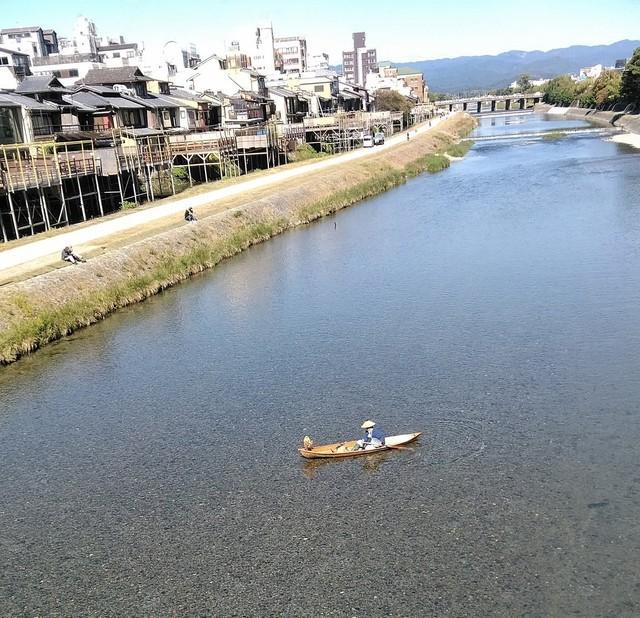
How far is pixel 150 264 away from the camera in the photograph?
33031 millimetres

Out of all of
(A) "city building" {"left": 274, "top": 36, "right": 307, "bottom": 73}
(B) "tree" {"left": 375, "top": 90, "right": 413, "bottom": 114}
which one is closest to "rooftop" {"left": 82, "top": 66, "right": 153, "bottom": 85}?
(B) "tree" {"left": 375, "top": 90, "right": 413, "bottom": 114}

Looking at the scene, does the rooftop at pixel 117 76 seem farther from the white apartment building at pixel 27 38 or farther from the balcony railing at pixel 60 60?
the white apartment building at pixel 27 38

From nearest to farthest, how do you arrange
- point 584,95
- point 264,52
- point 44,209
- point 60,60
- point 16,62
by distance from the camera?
point 44,209 < point 16,62 < point 60,60 < point 264,52 < point 584,95

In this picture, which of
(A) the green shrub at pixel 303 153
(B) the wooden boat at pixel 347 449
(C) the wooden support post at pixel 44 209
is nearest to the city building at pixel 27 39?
(A) the green shrub at pixel 303 153

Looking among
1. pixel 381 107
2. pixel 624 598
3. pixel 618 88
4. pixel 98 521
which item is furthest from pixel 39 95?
pixel 618 88

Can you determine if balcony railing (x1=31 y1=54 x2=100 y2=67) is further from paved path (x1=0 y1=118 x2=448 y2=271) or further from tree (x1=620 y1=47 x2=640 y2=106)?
tree (x1=620 y1=47 x2=640 y2=106)

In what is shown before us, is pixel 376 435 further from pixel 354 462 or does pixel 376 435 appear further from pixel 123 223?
pixel 123 223

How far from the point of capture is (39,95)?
48.2m

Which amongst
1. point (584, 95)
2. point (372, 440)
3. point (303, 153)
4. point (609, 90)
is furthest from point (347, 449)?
point (584, 95)

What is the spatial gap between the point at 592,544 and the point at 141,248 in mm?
26650

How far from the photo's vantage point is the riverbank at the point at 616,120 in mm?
93675

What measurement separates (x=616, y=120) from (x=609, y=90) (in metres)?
17.4

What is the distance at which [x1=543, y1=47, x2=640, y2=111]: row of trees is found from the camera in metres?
109

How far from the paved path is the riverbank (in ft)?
170
